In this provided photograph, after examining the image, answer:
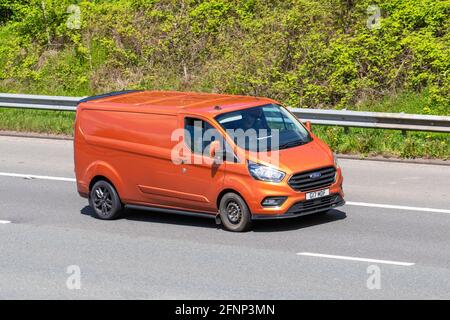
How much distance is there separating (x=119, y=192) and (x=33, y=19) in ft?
50.4

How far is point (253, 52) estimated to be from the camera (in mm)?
26203

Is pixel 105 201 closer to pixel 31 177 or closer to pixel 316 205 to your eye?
pixel 316 205

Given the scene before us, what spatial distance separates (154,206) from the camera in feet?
52.8

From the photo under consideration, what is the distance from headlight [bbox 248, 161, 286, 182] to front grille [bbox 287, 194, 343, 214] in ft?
1.50

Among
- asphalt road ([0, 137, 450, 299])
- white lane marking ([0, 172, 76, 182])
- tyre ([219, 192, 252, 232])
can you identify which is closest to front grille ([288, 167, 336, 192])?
asphalt road ([0, 137, 450, 299])

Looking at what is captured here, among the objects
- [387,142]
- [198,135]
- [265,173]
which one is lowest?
[387,142]

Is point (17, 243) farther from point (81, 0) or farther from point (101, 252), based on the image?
point (81, 0)

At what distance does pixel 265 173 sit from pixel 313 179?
717 mm

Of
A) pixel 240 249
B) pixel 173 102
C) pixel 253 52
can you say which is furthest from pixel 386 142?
pixel 240 249

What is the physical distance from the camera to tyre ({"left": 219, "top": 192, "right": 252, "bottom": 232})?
49.3 feet

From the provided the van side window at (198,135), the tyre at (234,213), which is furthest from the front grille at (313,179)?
the van side window at (198,135)

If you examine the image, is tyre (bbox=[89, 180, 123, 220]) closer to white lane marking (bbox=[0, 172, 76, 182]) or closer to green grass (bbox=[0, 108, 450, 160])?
white lane marking (bbox=[0, 172, 76, 182])

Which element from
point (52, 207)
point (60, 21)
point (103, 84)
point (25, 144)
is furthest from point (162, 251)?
point (60, 21)

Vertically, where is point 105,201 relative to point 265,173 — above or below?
below
